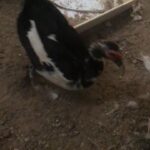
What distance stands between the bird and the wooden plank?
1.88 feet

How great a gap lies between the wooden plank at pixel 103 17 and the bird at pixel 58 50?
572 millimetres

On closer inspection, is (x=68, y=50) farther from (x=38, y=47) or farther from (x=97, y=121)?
(x=97, y=121)

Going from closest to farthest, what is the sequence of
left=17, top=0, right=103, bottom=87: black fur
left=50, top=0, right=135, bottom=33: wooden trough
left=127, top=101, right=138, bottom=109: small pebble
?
left=17, top=0, right=103, bottom=87: black fur → left=127, top=101, right=138, bottom=109: small pebble → left=50, top=0, right=135, bottom=33: wooden trough

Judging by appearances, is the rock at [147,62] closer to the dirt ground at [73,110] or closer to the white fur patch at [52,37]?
the dirt ground at [73,110]

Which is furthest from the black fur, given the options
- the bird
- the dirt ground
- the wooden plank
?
the wooden plank

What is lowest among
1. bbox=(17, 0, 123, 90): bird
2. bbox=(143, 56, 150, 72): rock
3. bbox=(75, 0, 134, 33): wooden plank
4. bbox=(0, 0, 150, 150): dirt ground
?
bbox=(143, 56, 150, 72): rock

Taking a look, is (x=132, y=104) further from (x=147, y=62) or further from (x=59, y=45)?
(x=59, y=45)

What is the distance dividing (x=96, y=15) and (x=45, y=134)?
1.30 m

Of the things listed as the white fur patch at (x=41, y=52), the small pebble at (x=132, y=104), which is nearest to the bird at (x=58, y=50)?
the white fur patch at (x=41, y=52)

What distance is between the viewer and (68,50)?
3023 millimetres

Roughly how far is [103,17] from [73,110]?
102 centimetres

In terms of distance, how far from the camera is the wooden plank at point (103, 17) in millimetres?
3707

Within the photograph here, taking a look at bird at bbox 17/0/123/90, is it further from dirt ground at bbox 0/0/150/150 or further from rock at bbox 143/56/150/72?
rock at bbox 143/56/150/72

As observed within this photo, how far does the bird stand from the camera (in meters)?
3.02
